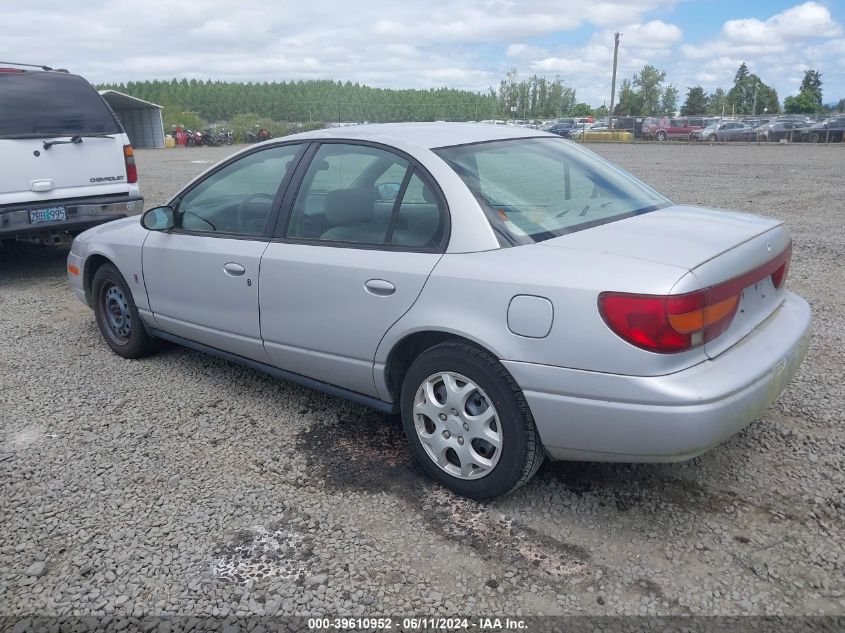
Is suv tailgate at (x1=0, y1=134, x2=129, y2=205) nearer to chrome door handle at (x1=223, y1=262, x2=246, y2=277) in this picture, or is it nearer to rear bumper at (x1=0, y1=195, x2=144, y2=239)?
rear bumper at (x1=0, y1=195, x2=144, y2=239)

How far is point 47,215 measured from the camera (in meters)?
6.96

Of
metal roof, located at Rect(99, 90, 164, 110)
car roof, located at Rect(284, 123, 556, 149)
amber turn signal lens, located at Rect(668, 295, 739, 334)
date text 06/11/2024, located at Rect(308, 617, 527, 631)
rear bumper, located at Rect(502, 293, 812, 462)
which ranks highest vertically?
metal roof, located at Rect(99, 90, 164, 110)

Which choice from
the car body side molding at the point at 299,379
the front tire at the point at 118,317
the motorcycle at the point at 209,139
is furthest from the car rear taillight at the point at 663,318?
the motorcycle at the point at 209,139

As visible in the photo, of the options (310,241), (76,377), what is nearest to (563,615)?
(310,241)

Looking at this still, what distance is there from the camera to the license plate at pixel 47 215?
687 cm

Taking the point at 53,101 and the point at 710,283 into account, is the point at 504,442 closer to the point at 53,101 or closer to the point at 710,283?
the point at 710,283

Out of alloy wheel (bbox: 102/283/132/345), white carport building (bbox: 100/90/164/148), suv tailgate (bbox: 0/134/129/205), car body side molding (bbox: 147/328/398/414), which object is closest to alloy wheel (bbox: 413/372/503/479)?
car body side molding (bbox: 147/328/398/414)

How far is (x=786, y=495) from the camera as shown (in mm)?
3062

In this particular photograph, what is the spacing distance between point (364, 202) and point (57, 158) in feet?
16.3

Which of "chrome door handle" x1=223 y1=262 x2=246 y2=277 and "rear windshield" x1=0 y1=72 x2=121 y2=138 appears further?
"rear windshield" x1=0 y1=72 x2=121 y2=138

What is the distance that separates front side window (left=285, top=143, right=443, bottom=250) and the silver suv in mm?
4449

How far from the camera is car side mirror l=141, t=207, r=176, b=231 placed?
4336 mm

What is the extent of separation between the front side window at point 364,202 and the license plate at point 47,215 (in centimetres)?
441

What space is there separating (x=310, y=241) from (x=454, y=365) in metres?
1.14
